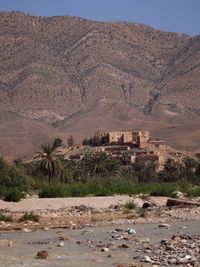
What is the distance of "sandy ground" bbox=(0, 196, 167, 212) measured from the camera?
34250 millimetres

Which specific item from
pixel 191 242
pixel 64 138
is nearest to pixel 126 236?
pixel 191 242

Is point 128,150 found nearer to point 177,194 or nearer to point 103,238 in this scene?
point 177,194

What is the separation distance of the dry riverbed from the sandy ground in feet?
0.84

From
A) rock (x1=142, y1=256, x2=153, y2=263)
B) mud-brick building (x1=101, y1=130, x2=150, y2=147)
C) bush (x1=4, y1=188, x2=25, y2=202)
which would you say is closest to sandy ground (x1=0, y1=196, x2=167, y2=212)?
bush (x1=4, y1=188, x2=25, y2=202)

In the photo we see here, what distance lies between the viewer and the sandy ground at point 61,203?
34.2 meters

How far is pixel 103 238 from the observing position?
1908 cm

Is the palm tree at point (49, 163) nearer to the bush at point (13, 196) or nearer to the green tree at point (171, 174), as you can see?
the bush at point (13, 196)

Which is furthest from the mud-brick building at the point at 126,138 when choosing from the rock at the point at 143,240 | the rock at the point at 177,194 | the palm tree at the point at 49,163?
the rock at the point at 143,240

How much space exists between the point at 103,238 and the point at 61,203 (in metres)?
A: 17.6

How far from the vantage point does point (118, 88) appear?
192 m

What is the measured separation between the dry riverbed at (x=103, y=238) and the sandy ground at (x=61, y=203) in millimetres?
255

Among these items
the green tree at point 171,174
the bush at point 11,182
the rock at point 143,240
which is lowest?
the rock at point 143,240

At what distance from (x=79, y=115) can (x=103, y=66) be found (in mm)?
19308

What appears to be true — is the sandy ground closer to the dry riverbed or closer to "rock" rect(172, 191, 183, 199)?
the dry riverbed
